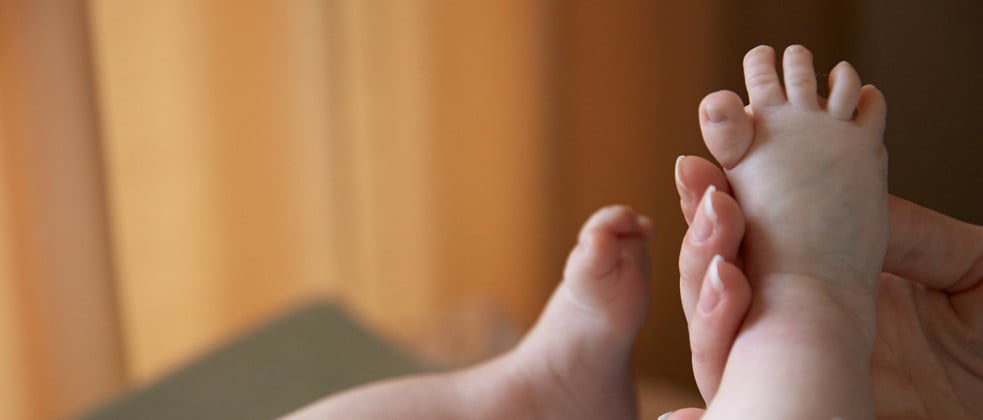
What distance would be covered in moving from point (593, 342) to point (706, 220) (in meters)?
0.22

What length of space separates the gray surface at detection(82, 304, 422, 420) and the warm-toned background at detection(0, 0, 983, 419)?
0.06 metres

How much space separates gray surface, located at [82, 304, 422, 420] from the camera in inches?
40.7

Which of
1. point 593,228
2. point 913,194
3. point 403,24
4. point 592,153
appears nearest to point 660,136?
point 592,153

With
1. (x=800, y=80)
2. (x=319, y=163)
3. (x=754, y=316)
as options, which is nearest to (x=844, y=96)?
(x=800, y=80)

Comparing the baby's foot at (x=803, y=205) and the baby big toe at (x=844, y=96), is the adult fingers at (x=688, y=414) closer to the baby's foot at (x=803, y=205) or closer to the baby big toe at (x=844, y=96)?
the baby's foot at (x=803, y=205)

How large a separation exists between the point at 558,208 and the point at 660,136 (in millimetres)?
434

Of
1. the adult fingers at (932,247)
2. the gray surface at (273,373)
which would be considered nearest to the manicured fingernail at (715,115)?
the adult fingers at (932,247)

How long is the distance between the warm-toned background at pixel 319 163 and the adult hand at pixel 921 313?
217 mm

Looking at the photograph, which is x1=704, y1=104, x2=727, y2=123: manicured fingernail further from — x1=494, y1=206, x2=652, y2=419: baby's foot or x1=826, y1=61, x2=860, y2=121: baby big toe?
x1=494, y1=206, x2=652, y2=419: baby's foot

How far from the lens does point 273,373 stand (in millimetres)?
1103

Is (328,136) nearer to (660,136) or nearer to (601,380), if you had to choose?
(660,136)

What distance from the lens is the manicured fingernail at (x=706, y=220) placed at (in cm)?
52

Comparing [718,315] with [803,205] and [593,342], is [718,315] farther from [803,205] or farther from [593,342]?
[593,342]

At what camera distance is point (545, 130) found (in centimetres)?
153
